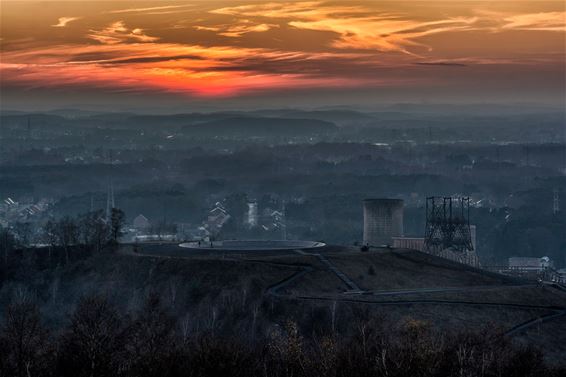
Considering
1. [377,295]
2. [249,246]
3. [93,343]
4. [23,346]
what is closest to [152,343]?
[93,343]

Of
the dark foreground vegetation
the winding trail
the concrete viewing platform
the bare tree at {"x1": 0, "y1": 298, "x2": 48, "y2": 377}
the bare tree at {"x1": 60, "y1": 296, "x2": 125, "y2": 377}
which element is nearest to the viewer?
the dark foreground vegetation

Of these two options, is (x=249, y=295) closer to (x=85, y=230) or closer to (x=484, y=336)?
(x=484, y=336)

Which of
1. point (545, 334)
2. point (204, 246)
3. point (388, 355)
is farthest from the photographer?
point (204, 246)

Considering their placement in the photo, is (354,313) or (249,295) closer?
(354,313)

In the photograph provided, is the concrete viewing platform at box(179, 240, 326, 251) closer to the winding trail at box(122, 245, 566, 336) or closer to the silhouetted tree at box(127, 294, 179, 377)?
the winding trail at box(122, 245, 566, 336)

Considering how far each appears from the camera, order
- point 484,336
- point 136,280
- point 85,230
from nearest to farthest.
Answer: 1. point 484,336
2. point 136,280
3. point 85,230

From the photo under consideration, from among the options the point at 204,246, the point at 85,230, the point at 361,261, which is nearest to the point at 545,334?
the point at 361,261

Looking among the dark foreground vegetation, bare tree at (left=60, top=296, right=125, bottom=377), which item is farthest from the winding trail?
bare tree at (left=60, top=296, right=125, bottom=377)

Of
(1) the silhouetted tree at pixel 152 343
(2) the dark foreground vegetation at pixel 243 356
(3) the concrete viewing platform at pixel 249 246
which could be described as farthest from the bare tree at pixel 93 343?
(3) the concrete viewing platform at pixel 249 246
